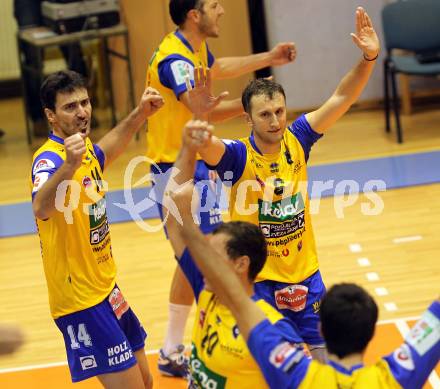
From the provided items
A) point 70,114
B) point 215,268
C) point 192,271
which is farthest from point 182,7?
point 215,268

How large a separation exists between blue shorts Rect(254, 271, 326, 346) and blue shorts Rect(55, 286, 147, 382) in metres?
0.78

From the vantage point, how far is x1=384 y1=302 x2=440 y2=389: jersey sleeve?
3.22 metres

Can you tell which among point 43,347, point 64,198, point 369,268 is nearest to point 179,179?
point 64,198

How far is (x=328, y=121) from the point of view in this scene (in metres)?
5.19

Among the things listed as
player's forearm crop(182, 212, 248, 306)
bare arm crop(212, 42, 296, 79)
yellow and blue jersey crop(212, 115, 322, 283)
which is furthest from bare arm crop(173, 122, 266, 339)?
bare arm crop(212, 42, 296, 79)

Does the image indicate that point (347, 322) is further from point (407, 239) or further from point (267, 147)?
point (407, 239)

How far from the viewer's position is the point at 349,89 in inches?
206

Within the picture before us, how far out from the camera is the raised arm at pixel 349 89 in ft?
17.0

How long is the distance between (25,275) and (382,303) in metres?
3.22

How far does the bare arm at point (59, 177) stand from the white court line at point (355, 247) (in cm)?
395

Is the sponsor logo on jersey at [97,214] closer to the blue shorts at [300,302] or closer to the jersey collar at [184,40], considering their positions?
the blue shorts at [300,302]

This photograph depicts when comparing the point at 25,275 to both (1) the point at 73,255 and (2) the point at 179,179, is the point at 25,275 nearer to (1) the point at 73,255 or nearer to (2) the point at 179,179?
(1) the point at 73,255

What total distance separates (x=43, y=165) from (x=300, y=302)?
4.98 feet

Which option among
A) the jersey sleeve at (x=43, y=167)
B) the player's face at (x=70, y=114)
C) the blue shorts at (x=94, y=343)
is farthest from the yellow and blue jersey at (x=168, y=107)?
the blue shorts at (x=94, y=343)
